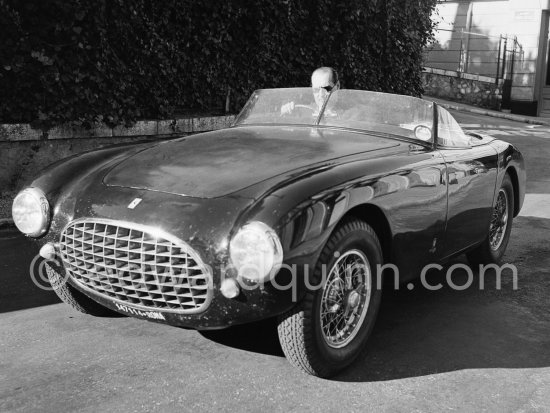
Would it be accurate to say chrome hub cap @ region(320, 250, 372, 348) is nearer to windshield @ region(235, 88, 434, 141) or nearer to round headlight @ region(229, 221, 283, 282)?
round headlight @ region(229, 221, 283, 282)

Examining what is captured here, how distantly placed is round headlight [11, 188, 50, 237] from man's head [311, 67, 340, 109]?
1.85 m

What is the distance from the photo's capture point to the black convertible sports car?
278 centimetres

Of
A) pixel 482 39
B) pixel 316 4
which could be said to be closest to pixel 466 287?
pixel 316 4

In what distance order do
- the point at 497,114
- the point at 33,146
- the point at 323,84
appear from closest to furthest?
the point at 323,84, the point at 33,146, the point at 497,114

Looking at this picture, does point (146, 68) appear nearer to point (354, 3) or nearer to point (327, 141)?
point (354, 3)

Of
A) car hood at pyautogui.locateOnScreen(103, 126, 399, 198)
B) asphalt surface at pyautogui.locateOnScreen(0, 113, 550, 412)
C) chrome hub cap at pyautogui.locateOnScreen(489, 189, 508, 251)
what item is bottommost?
asphalt surface at pyautogui.locateOnScreen(0, 113, 550, 412)

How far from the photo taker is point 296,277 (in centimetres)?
275

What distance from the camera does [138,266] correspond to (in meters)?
2.90

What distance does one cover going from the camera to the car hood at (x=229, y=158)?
313 cm

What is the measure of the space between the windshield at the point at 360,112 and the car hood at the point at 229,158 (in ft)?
0.46

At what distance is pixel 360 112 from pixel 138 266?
193cm

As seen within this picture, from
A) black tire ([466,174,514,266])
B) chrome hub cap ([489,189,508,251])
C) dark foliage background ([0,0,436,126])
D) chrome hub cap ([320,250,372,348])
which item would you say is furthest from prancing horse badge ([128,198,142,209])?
dark foliage background ([0,0,436,126])

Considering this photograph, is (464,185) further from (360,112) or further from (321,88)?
(321,88)

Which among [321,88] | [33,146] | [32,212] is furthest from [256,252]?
[33,146]
